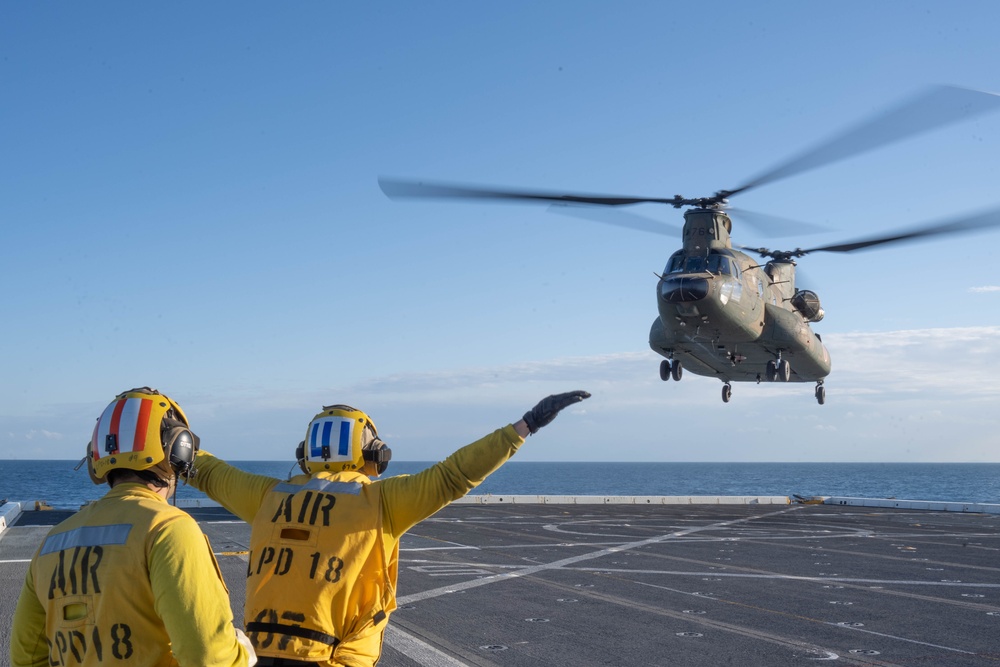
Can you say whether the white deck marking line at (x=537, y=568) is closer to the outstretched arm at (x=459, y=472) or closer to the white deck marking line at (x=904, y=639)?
the white deck marking line at (x=904, y=639)

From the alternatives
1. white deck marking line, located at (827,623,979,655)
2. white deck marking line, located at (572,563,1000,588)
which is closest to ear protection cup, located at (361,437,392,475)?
white deck marking line, located at (827,623,979,655)

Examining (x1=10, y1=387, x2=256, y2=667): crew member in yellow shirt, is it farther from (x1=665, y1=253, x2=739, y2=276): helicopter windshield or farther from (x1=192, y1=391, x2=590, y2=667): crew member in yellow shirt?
(x1=665, y1=253, x2=739, y2=276): helicopter windshield

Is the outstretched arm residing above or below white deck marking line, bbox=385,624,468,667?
above

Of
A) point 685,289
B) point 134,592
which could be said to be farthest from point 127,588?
point 685,289

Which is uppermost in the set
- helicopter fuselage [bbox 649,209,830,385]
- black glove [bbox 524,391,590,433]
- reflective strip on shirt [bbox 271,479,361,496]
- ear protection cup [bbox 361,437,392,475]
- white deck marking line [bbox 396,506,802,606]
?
helicopter fuselage [bbox 649,209,830,385]

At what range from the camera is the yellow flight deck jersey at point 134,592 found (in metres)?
3.04

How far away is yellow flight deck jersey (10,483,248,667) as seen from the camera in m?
3.04

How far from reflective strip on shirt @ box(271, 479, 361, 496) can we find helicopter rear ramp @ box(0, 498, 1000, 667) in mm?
5338

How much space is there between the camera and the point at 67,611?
128 inches

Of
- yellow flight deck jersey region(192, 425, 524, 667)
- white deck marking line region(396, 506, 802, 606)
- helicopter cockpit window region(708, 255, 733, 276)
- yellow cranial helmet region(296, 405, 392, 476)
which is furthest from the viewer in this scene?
helicopter cockpit window region(708, 255, 733, 276)

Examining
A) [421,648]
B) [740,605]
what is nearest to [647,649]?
[421,648]

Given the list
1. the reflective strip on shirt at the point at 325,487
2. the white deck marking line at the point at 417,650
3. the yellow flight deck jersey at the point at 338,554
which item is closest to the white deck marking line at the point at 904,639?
the white deck marking line at the point at 417,650

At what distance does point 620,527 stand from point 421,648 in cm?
1812

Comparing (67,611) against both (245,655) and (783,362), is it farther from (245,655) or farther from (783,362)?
(783,362)
